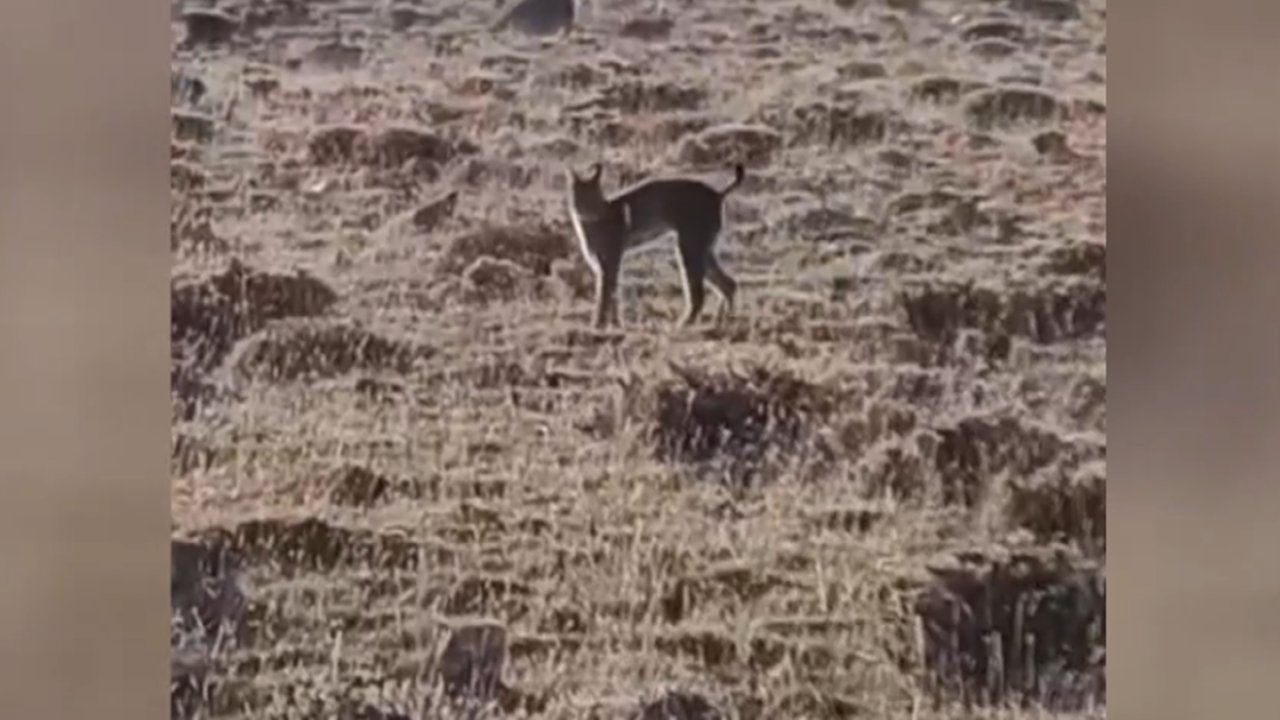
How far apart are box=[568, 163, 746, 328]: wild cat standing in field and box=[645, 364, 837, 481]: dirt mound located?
53 millimetres

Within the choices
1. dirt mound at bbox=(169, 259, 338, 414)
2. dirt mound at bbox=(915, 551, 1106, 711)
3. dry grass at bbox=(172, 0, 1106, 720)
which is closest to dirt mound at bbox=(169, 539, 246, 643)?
dry grass at bbox=(172, 0, 1106, 720)

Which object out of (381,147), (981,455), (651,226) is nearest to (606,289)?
(651,226)

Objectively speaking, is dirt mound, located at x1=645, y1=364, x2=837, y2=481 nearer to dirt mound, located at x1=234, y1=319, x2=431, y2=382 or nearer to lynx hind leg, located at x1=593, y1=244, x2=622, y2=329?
lynx hind leg, located at x1=593, y1=244, x2=622, y2=329

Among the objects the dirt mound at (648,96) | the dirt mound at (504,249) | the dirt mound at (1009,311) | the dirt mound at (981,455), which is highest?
the dirt mound at (648,96)

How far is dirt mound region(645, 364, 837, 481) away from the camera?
2.99 ft

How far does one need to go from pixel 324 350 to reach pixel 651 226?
0.25m

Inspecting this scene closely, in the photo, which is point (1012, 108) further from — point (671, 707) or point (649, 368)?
point (671, 707)

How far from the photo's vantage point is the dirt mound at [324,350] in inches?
35.6

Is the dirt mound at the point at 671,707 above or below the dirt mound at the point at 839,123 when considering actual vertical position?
below

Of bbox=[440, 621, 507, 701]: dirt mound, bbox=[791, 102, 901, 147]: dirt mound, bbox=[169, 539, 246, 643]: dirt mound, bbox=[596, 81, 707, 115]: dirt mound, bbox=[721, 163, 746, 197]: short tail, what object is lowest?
bbox=[440, 621, 507, 701]: dirt mound

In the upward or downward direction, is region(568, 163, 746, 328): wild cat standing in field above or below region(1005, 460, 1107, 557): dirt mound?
above

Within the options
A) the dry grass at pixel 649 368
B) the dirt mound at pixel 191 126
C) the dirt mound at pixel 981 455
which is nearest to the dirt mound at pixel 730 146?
the dry grass at pixel 649 368

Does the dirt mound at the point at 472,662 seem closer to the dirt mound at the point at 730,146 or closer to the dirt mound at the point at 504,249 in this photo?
the dirt mound at the point at 504,249
